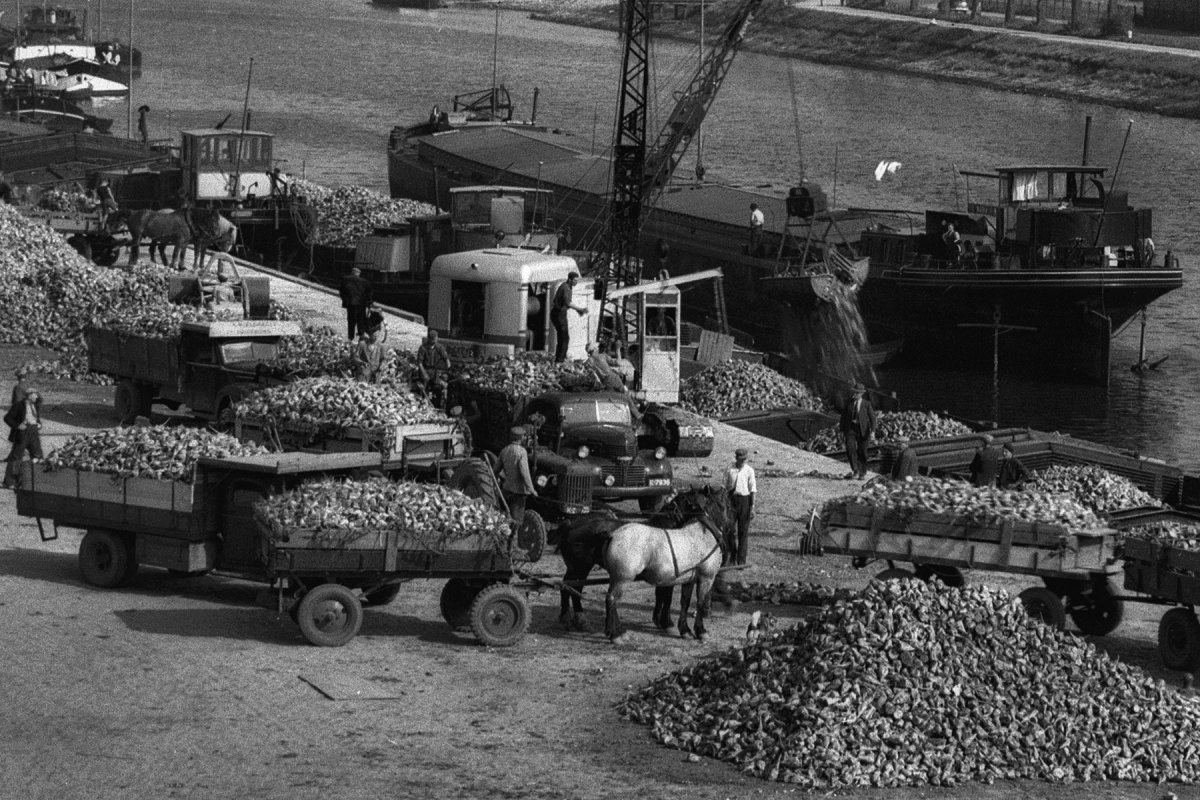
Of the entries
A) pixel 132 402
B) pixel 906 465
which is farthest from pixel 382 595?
pixel 132 402

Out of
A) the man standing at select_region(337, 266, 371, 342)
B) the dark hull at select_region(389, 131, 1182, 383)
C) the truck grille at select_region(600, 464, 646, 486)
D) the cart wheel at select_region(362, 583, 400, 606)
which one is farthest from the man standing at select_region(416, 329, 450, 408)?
the dark hull at select_region(389, 131, 1182, 383)

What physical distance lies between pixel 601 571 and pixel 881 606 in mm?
5516

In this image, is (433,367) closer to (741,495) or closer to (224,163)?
(741,495)

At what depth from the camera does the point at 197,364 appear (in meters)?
29.4

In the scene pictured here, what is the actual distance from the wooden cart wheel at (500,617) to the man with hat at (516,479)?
137 inches

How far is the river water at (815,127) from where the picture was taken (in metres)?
50.6

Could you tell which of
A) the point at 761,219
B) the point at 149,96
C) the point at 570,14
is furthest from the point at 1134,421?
the point at 570,14

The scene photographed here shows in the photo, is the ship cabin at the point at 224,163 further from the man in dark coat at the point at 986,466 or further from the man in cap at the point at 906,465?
the man in cap at the point at 906,465

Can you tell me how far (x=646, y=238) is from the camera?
58531 mm

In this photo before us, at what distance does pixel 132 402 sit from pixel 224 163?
1009 inches

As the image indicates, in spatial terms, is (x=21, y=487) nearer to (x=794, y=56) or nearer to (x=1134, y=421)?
(x=1134, y=421)

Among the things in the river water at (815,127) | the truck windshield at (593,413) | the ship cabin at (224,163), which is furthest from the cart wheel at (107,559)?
the ship cabin at (224,163)

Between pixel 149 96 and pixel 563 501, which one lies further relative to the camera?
pixel 149 96

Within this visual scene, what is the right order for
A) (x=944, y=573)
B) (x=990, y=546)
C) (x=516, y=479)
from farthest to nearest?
1. (x=516, y=479)
2. (x=944, y=573)
3. (x=990, y=546)
